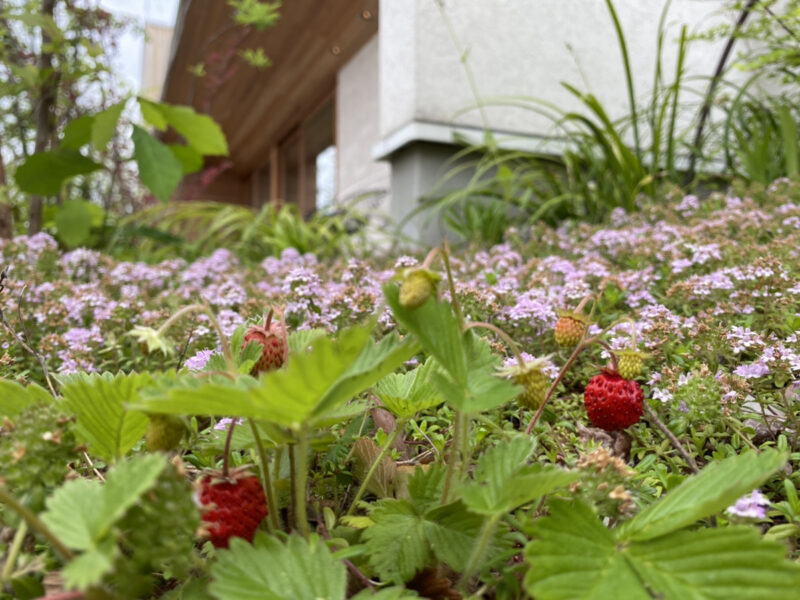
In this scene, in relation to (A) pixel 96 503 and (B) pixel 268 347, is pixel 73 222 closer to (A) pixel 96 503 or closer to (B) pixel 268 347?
(B) pixel 268 347

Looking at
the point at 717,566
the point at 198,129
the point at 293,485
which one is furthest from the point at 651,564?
the point at 198,129

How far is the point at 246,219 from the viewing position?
4.53 meters

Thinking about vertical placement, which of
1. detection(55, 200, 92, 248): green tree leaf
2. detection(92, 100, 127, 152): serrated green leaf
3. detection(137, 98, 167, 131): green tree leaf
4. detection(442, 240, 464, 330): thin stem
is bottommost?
detection(442, 240, 464, 330): thin stem

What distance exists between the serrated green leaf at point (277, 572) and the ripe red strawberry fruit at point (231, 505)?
0.03m

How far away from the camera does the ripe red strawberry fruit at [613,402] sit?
0.84 metres

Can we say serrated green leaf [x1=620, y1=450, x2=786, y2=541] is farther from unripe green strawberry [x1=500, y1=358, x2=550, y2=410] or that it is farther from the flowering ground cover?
unripe green strawberry [x1=500, y1=358, x2=550, y2=410]

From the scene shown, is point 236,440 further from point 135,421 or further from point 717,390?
point 717,390

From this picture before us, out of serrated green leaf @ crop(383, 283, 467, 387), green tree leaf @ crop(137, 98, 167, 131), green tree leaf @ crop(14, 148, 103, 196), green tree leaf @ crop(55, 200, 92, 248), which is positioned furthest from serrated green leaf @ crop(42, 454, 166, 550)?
green tree leaf @ crop(55, 200, 92, 248)

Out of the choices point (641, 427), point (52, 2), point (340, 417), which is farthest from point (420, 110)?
point (340, 417)

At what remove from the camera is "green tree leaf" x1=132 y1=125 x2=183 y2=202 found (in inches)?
91.7

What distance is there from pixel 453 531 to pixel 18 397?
1.62 feet

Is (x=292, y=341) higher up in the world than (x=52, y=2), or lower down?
lower down

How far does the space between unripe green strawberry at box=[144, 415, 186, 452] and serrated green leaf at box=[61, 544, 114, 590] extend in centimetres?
16

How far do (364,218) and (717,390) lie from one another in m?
3.46
